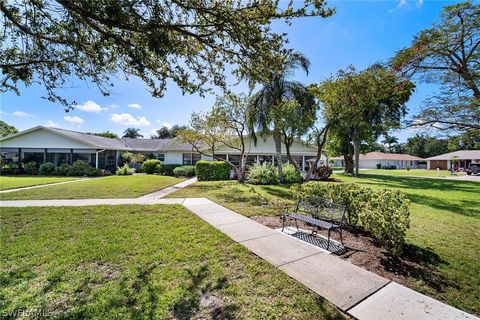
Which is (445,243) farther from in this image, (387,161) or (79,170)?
(387,161)

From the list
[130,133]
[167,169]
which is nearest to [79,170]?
[167,169]

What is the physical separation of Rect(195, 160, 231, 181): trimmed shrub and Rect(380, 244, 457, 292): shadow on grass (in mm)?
15583

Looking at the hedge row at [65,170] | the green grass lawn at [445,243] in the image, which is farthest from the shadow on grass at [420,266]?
the hedge row at [65,170]

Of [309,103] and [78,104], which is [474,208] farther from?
[78,104]

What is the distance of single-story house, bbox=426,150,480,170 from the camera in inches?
1716

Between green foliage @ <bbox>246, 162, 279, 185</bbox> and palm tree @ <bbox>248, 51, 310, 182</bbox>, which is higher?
palm tree @ <bbox>248, 51, 310, 182</bbox>

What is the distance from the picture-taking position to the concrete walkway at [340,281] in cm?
288

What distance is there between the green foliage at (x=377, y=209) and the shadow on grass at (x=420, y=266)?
0.81 ft

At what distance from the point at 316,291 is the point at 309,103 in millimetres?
15366

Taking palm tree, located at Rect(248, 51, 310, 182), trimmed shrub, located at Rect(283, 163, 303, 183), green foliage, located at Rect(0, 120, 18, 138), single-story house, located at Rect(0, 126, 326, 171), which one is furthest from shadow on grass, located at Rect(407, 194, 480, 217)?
green foliage, located at Rect(0, 120, 18, 138)

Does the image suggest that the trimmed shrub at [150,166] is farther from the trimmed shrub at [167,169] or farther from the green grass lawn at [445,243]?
the green grass lawn at [445,243]

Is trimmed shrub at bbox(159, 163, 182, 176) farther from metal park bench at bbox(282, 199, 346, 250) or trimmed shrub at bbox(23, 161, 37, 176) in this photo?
metal park bench at bbox(282, 199, 346, 250)

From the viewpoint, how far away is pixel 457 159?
4384cm

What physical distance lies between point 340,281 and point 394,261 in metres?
1.72
